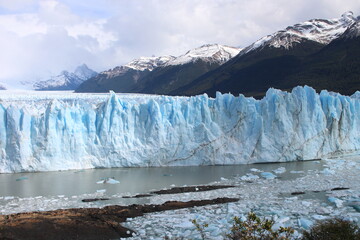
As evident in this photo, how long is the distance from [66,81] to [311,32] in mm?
94860

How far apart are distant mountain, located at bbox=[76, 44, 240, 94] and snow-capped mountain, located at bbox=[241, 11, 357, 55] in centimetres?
1361

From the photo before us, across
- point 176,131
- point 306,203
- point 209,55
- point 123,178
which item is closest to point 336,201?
point 306,203

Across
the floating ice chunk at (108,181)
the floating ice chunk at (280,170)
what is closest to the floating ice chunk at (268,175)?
the floating ice chunk at (280,170)

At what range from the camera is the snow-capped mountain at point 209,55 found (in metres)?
91.5

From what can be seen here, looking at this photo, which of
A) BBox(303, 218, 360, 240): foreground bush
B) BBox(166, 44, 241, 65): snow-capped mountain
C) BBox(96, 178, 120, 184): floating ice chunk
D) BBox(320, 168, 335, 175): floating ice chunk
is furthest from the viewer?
BBox(166, 44, 241, 65): snow-capped mountain

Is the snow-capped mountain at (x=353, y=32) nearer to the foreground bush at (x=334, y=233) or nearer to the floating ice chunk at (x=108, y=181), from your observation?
the floating ice chunk at (x=108, y=181)

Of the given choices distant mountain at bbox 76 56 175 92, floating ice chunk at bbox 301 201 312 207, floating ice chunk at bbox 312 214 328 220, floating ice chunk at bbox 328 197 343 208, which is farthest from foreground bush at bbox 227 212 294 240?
distant mountain at bbox 76 56 175 92

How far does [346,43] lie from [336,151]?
40.3 metres

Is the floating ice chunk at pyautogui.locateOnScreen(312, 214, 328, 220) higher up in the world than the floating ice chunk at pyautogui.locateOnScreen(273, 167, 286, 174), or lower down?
lower down

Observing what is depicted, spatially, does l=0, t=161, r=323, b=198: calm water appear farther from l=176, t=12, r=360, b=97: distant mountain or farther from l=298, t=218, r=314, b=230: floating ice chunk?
l=176, t=12, r=360, b=97: distant mountain

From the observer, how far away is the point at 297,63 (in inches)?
2336

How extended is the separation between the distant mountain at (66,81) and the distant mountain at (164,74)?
3678 cm

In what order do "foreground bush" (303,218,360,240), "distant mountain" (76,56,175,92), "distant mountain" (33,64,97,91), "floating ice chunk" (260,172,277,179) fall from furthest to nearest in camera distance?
"distant mountain" (33,64,97,91)
"distant mountain" (76,56,175,92)
"floating ice chunk" (260,172,277,179)
"foreground bush" (303,218,360,240)

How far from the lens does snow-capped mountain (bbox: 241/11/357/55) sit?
72.1 metres
